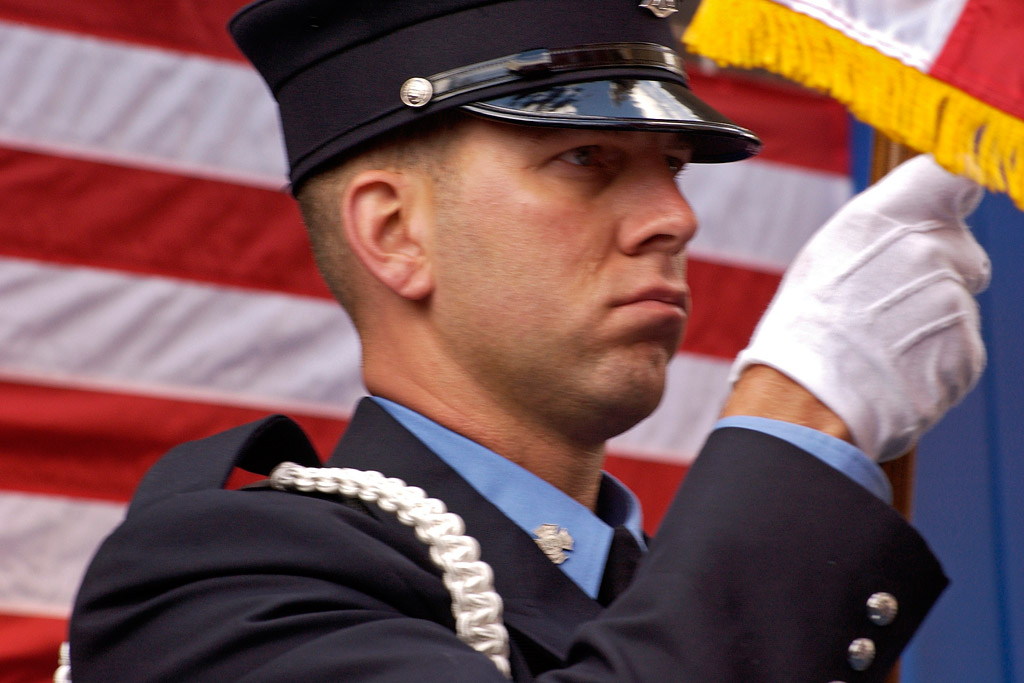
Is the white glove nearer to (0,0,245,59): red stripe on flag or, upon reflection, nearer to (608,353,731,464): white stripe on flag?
(608,353,731,464): white stripe on flag

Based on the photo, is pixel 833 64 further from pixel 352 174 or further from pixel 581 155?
pixel 352 174

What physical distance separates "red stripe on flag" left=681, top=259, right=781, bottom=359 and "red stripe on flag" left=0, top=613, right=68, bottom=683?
1.39m

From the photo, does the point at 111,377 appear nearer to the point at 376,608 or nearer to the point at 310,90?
the point at 310,90

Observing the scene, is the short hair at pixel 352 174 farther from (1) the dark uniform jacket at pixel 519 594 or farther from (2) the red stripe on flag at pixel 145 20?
(2) the red stripe on flag at pixel 145 20

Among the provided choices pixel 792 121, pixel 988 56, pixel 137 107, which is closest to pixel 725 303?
pixel 792 121

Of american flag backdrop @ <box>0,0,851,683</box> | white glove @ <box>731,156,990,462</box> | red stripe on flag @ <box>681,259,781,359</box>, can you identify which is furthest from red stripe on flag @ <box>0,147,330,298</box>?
white glove @ <box>731,156,990,462</box>

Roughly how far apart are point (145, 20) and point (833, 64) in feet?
4.90

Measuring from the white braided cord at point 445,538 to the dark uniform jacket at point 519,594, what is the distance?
17 millimetres

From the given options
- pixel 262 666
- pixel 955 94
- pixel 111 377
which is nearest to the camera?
pixel 262 666

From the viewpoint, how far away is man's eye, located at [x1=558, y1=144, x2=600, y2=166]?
1.07m

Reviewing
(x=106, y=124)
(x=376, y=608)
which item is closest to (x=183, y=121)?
(x=106, y=124)

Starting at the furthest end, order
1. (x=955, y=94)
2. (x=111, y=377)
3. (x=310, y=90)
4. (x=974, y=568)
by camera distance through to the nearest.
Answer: (x=111, y=377)
(x=974, y=568)
(x=310, y=90)
(x=955, y=94)

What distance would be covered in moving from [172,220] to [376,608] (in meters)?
1.40

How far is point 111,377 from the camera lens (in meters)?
2.00
